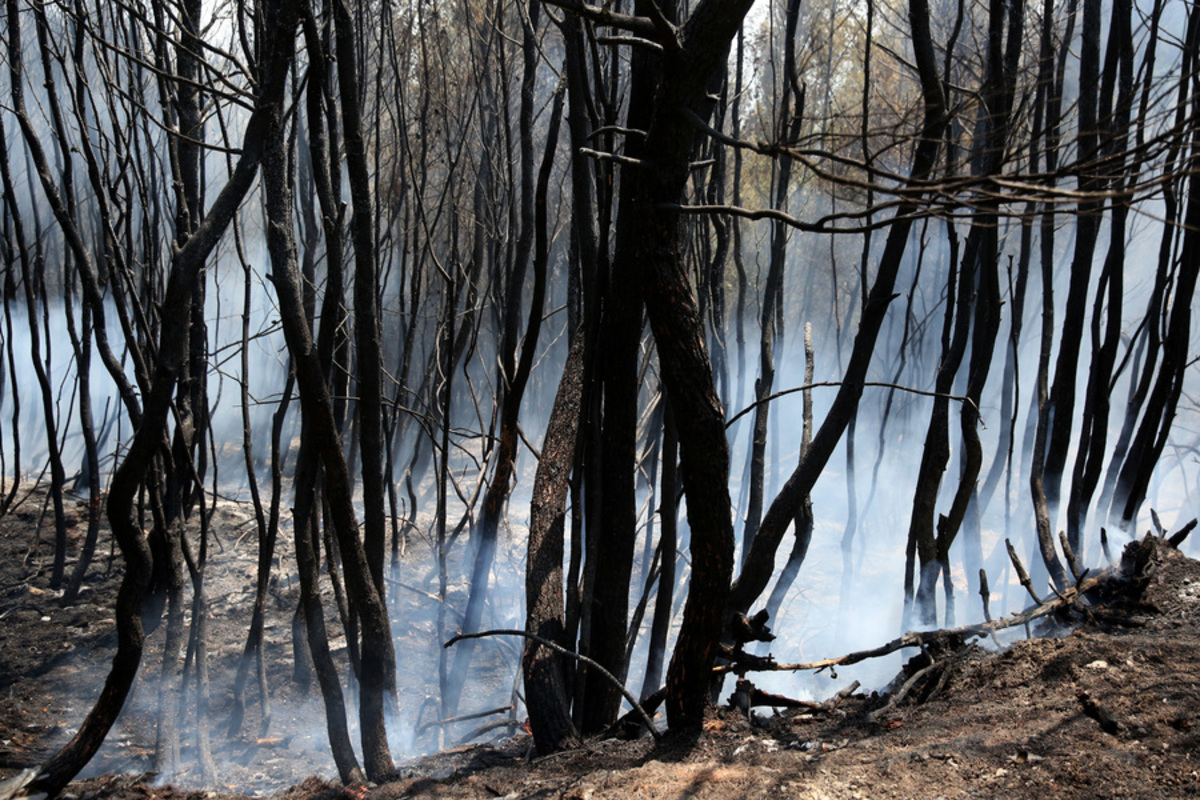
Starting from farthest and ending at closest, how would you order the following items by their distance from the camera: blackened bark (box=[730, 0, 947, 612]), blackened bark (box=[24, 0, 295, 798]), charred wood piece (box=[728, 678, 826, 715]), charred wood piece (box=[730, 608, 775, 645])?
blackened bark (box=[730, 0, 947, 612])
charred wood piece (box=[730, 608, 775, 645])
charred wood piece (box=[728, 678, 826, 715])
blackened bark (box=[24, 0, 295, 798])

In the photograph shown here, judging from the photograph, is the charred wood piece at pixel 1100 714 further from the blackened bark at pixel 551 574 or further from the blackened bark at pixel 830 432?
the blackened bark at pixel 551 574

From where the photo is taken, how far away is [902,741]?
183cm

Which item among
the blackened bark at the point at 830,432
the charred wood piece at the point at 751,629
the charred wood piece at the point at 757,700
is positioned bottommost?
the charred wood piece at the point at 757,700

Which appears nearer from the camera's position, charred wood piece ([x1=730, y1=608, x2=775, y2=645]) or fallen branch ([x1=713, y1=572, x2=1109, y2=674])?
fallen branch ([x1=713, y1=572, x2=1109, y2=674])

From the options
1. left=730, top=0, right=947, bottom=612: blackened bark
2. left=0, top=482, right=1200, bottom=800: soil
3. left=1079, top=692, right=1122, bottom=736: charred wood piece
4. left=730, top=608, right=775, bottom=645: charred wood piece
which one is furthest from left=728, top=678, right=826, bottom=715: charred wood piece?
left=1079, top=692, right=1122, bottom=736: charred wood piece

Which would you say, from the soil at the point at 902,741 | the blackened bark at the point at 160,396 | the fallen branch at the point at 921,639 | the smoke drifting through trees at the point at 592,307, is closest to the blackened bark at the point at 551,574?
the smoke drifting through trees at the point at 592,307

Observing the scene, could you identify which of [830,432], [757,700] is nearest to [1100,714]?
[757,700]

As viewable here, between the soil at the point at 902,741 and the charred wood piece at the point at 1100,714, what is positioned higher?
the charred wood piece at the point at 1100,714

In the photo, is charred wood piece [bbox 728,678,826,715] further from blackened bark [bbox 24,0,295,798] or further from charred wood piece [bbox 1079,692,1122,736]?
blackened bark [bbox 24,0,295,798]

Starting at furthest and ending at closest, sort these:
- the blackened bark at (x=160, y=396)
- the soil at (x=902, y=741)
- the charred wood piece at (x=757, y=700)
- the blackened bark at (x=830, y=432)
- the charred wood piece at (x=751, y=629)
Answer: the blackened bark at (x=830, y=432), the charred wood piece at (x=751, y=629), the charred wood piece at (x=757, y=700), the blackened bark at (x=160, y=396), the soil at (x=902, y=741)

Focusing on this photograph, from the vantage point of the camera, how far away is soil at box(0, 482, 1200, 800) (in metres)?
Result: 1.60

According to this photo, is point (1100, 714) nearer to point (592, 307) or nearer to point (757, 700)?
point (757, 700)

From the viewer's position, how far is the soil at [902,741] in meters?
1.60

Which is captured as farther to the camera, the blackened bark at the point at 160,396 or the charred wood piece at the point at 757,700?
the charred wood piece at the point at 757,700
